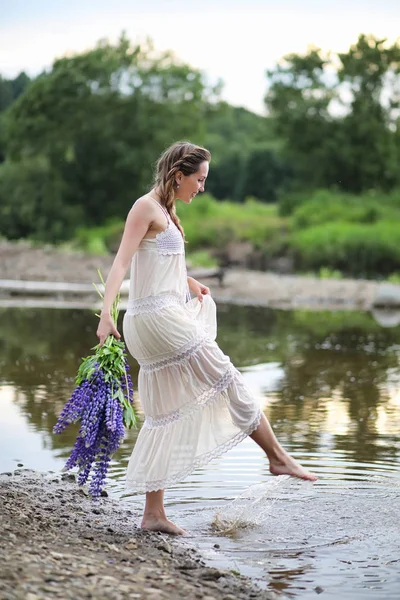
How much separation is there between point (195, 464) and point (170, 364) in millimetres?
476

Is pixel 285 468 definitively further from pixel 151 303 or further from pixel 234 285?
pixel 234 285

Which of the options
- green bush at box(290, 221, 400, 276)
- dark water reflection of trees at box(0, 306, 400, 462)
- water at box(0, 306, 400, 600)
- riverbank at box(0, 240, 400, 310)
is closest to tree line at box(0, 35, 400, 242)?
green bush at box(290, 221, 400, 276)

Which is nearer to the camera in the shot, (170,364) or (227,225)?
(170,364)

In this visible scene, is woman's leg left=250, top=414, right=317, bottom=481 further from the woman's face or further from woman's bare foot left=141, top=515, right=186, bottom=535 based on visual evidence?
the woman's face

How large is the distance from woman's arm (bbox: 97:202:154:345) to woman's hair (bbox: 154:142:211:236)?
0.52ft

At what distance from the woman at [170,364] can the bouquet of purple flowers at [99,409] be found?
0.13 meters

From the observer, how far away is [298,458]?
6.75 meters

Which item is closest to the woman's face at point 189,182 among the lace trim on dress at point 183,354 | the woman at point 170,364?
the woman at point 170,364

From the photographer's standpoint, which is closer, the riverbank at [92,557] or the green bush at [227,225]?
the riverbank at [92,557]

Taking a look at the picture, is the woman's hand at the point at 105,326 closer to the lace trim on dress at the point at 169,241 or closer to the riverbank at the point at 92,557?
the lace trim on dress at the point at 169,241

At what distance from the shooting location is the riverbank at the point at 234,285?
20641mm

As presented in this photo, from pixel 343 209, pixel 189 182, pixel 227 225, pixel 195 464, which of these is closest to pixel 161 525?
pixel 195 464

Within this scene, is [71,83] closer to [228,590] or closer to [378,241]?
[378,241]

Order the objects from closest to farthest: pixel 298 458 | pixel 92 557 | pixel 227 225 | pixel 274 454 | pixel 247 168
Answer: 1. pixel 92 557
2. pixel 274 454
3. pixel 298 458
4. pixel 227 225
5. pixel 247 168
